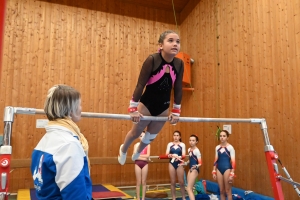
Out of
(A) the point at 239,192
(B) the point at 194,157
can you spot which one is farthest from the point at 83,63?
(A) the point at 239,192

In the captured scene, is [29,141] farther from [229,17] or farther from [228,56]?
[229,17]

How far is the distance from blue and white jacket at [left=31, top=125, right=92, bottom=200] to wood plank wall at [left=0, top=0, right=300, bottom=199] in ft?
18.2

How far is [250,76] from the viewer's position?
730 cm

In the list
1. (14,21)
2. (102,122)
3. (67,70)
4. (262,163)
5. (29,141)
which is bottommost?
(262,163)

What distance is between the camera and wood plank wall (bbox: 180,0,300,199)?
20.4ft

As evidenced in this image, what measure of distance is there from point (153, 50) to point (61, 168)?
27.1ft

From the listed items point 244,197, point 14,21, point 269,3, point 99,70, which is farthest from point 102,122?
point 269,3

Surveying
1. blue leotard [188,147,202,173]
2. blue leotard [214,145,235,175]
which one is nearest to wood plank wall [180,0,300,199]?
blue leotard [214,145,235,175]

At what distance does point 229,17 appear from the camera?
8117 mm

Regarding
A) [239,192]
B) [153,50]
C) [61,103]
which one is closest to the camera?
[61,103]

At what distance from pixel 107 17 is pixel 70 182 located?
810 centimetres

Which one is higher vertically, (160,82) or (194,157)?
(160,82)

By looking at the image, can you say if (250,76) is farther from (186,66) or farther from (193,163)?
(193,163)

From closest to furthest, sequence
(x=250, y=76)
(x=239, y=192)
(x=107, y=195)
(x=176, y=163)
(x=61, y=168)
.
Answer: (x=61, y=168) < (x=107, y=195) < (x=176, y=163) < (x=239, y=192) < (x=250, y=76)
